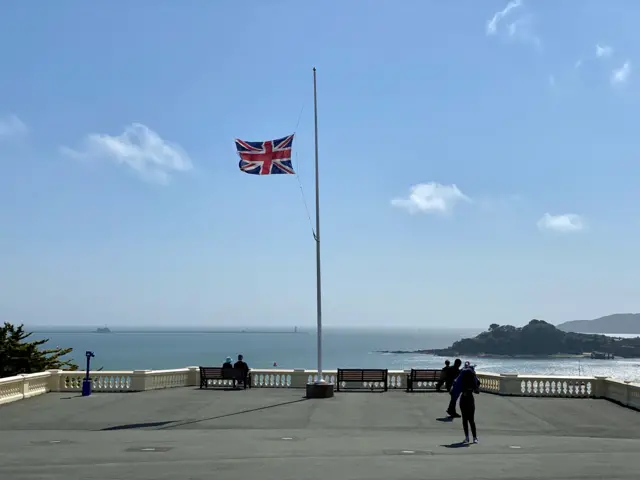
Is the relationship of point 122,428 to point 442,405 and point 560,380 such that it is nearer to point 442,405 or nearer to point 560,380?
point 442,405

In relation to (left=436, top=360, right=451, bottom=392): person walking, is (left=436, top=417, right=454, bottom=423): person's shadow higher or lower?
lower

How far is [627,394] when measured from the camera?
22.0 m

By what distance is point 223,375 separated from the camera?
86.6 feet

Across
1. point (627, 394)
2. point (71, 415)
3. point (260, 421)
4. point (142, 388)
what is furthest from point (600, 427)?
point (142, 388)

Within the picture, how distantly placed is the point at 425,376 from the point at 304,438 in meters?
12.0

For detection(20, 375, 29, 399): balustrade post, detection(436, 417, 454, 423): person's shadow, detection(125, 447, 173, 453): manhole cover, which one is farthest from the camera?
detection(20, 375, 29, 399): balustrade post

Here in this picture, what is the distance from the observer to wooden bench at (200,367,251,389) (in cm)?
2638

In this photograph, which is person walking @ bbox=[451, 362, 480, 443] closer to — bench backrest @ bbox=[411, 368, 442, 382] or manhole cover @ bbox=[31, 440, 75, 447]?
manhole cover @ bbox=[31, 440, 75, 447]

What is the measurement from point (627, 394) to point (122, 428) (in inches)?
606

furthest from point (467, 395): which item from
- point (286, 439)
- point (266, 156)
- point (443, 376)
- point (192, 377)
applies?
point (192, 377)

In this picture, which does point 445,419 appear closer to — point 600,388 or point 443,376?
point 443,376

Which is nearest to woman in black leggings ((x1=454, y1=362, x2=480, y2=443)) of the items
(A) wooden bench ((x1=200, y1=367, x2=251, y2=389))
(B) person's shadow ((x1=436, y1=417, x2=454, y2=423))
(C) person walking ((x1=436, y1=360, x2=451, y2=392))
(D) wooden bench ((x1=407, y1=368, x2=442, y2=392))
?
(B) person's shadow ((x1=436, y1=417, x2=454, y2=423))

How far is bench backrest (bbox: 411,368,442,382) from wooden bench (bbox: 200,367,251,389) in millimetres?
6360

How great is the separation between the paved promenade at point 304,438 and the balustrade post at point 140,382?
0.87 m
